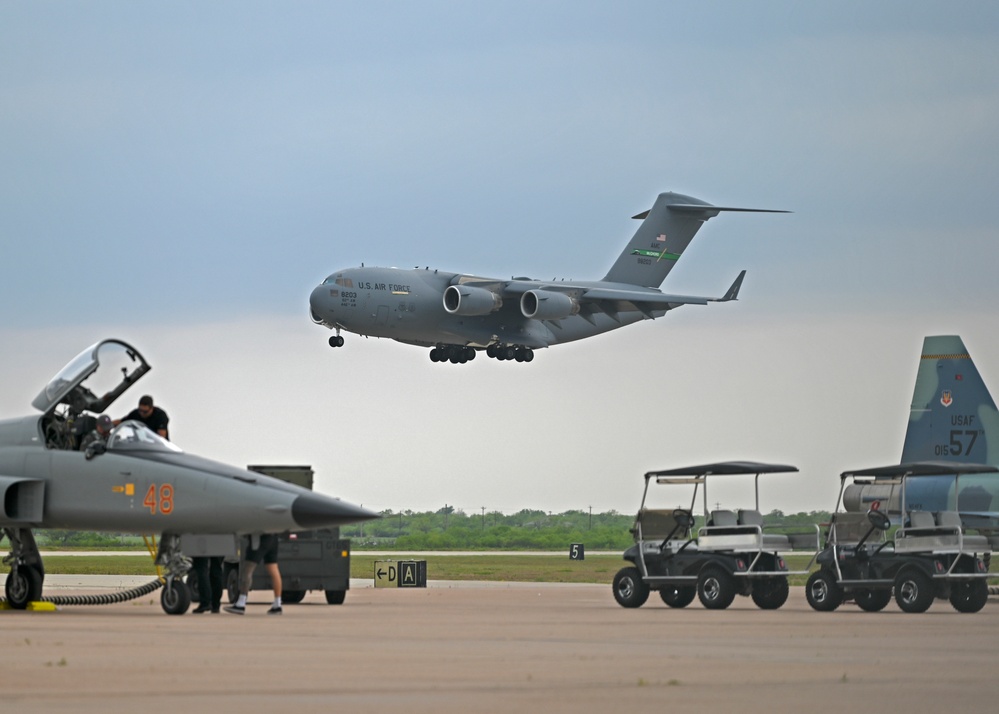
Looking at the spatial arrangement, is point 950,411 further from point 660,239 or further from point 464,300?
point 660,239

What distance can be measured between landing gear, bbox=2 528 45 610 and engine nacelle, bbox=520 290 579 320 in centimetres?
3238

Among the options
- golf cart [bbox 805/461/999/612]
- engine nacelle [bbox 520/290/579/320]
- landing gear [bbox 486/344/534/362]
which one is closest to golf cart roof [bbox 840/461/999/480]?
golf cart [bbox 805/461/999/612]

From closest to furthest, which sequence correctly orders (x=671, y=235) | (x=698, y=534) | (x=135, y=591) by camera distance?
1. (x=135, y=591)
2. (x=698, y=534)
3. (x=671, y=235)

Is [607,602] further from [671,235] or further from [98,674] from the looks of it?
[671,235]

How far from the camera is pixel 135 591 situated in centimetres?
1800

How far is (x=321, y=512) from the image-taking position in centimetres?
1541

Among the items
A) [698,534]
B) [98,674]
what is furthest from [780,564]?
[98,674]

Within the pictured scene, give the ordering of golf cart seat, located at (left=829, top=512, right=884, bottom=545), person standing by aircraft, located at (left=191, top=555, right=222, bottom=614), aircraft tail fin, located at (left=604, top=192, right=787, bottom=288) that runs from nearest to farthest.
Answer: person standing by aircraft, located at (left=191, top=555, right=222, bottom=614), golf cart seat, located at (left=829, top=512, right=884, bottom=545), aircraft tail fin, located at (left=604, top=192, right=787, bottom=288)

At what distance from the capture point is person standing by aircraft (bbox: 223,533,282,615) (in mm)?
16266

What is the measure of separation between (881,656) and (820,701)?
3123mm

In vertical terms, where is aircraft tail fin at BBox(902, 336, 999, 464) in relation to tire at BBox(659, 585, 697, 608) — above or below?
above

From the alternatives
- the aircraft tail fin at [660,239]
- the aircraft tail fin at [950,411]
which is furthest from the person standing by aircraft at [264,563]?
the aircraft tail fin at [660,239]

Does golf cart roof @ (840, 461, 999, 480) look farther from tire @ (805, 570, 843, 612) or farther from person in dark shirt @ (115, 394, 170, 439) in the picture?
person in dark shirt @ (115, 394, 170, 439)

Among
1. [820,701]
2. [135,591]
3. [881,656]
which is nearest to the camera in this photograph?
[820,701]
